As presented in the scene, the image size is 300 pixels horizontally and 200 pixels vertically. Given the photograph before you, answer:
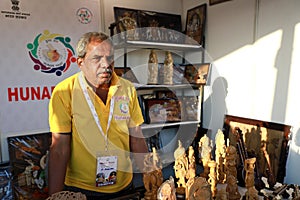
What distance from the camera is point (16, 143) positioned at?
1.69 metres

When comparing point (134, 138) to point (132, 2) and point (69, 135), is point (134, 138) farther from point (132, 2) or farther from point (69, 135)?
point (132, 2)

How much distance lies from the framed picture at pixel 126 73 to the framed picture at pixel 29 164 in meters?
0.75

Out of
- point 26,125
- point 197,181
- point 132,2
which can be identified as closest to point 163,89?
Result: point 132,2

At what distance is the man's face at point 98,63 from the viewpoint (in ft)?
3.76

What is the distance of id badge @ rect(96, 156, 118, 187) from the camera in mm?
1218

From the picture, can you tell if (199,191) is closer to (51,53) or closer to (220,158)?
(220,158)

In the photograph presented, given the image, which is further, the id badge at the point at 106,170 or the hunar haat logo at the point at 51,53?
the hunar haat logo at the point at 51,53

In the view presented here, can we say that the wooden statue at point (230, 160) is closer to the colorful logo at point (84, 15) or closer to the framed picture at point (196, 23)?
the framed picture at point (196, 23)

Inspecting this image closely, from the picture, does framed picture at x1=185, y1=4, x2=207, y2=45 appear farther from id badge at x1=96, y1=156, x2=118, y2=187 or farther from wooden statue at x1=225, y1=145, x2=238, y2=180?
id badge at x1=96, y1=156, x2=118, y2=187

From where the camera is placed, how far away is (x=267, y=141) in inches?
67.9

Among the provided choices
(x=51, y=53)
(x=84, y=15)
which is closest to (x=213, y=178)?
(x=51, y=53)

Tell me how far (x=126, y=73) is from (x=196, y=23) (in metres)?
0.81

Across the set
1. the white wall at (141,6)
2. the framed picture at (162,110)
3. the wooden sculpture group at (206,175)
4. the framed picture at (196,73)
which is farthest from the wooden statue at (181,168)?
the white wall at (141,6)

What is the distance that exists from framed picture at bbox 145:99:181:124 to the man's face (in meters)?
0.94
